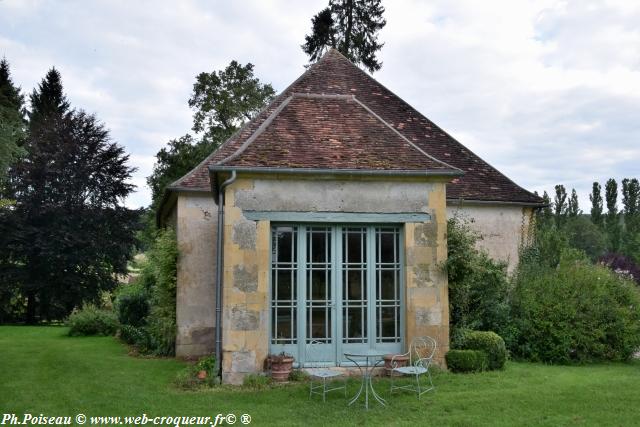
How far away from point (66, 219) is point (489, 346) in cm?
2022

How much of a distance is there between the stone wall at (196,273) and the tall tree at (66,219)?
12.6 m

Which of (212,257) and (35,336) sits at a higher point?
(212,257)

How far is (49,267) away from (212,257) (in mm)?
14301

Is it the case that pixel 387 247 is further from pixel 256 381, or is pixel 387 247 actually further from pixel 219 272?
pixel 256 381

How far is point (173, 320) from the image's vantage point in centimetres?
1359

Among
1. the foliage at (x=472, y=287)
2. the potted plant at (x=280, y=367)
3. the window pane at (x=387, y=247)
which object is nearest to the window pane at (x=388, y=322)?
the window pane at (x=387, y=247)

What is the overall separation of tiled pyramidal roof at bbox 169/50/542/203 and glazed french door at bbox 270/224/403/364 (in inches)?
47.8

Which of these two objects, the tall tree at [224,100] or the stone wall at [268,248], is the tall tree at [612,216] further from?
the stone wall at [268,248]

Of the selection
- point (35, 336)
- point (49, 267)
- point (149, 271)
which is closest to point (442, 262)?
point (149, 271)

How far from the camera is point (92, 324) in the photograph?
63.0 ft

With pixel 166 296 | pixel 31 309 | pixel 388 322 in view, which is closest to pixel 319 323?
pixel 388 322

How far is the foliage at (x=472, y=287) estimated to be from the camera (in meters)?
10.1

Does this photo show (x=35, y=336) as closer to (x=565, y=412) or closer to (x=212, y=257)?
(x=212, y=257)

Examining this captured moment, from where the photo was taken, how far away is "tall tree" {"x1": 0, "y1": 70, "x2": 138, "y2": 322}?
24.1m
